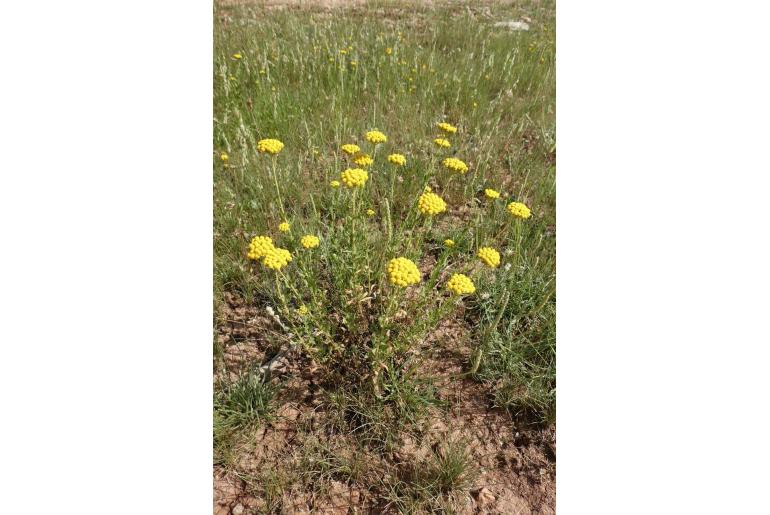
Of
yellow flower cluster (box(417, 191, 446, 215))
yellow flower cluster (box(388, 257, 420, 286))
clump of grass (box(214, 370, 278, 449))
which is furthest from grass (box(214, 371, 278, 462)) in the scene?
yellow flower cluster (box(417, 191, 446, 215))

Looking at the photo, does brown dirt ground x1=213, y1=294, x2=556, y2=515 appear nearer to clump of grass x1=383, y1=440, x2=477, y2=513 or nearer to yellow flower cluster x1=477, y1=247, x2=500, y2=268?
clump of grass x1=383, y1=440, x2=477, y2=513

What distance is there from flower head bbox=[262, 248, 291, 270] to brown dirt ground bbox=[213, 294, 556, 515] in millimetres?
506

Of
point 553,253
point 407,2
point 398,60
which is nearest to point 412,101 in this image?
point 398,60

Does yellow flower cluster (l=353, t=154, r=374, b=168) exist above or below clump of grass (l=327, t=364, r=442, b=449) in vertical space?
above

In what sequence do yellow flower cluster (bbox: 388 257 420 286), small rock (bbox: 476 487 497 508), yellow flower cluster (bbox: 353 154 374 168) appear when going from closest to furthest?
yellow flower cluster (bbox: 388 257 420 286)
small rock (bbox: 476 487 497 508)
yellow flower cluster (bbox: 353 154 374 168)

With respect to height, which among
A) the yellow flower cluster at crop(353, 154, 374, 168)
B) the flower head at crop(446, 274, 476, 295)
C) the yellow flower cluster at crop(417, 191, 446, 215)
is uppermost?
the yellow flower cluster at crop(353, 154, 374, 168)

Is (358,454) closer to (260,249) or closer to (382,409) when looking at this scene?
(382,409)

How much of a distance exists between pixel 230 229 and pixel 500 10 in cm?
268

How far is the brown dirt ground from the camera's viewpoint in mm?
1138

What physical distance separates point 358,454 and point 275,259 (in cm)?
65

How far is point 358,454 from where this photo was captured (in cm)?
121

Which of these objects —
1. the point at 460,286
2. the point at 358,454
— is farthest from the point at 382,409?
the point at 460,286

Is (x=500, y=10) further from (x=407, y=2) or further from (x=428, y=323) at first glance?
(x=428, y=323)

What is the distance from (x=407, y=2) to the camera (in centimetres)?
307
